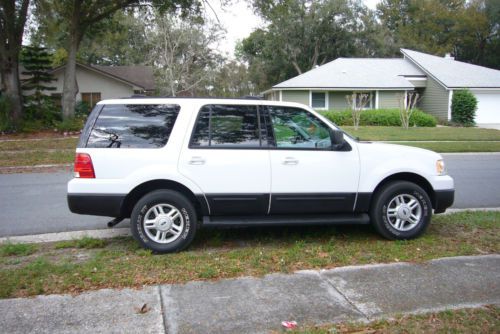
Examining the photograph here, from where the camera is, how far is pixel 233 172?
17.5 ft

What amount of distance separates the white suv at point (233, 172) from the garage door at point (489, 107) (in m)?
29.0

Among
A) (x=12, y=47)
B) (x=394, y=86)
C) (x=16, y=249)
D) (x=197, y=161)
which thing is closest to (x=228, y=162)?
(x=197, y=161)

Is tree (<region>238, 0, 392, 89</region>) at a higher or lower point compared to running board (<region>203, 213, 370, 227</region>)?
higher

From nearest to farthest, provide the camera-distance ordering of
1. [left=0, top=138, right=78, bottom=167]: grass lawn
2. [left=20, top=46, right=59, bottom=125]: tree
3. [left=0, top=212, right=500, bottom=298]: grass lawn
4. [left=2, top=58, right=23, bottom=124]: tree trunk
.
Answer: [left=0, top=212, right=500, bottom=298]: grass lawn → [left=0, top=138, right=78, bottom=167]: grass lawn → [left=2, top=58, right=23, bottom=124]: tree trunk → [left=20, top=46, right=59, bottom=125]: tree

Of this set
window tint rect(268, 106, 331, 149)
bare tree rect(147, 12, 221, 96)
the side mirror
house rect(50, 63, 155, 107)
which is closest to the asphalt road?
window tint rect(268, 106, 331, 149)

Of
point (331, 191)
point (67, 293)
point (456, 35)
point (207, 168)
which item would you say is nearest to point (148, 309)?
point (67, 293)

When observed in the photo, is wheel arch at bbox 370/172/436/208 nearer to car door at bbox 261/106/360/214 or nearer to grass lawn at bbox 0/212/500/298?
car door at bbox 261/106/360/214

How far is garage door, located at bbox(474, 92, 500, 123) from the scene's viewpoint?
102 ft

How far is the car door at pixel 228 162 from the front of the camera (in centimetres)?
531

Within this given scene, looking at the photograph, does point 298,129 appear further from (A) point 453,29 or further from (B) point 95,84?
(A) point 453,29

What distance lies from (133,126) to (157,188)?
2.58 ft

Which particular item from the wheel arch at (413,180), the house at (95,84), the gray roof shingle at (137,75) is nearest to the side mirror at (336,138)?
the wheel arch at (413,180)

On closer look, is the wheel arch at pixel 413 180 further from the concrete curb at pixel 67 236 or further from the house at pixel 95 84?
the house at pixel 95 84

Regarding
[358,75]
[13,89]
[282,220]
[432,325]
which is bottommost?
[432,325]
